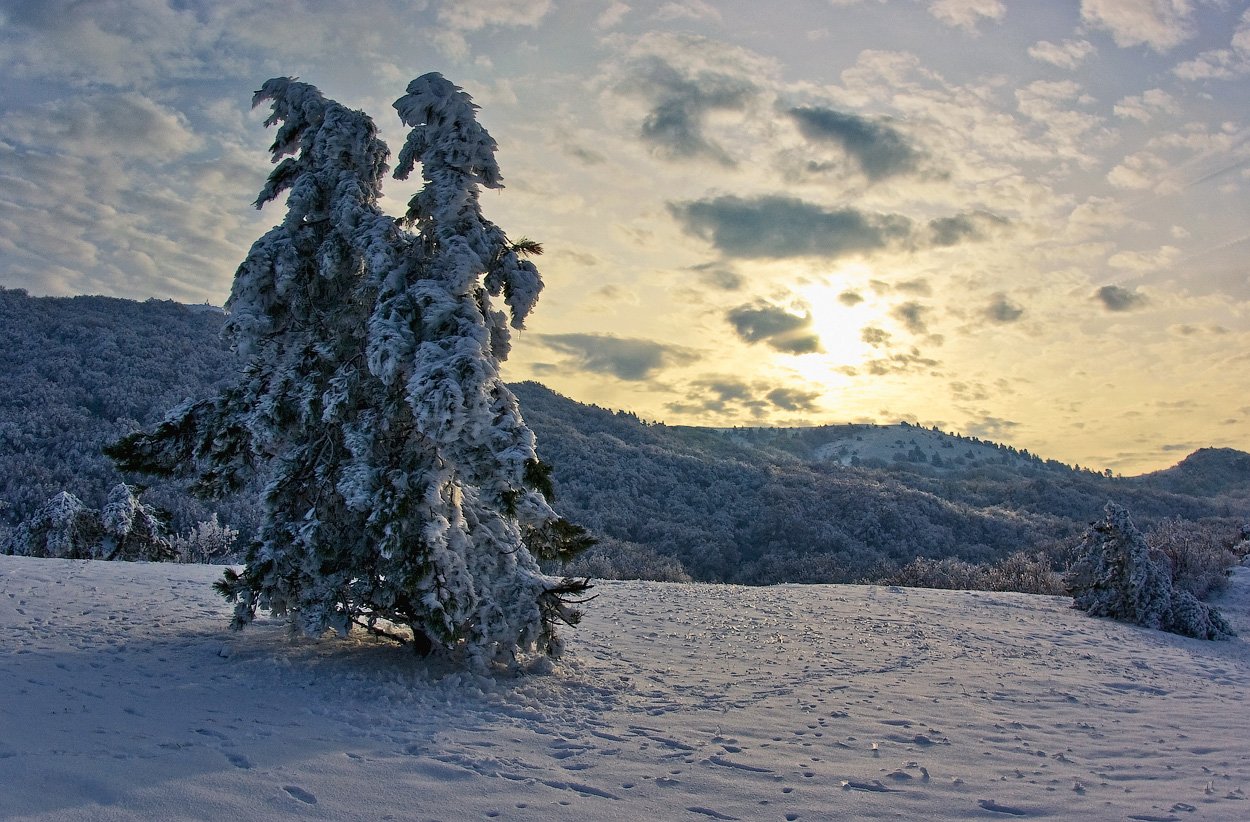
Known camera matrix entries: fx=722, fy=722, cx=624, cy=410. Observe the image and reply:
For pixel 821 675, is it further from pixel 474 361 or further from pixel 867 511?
pixel 867 511

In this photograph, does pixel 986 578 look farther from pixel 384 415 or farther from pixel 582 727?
pixel 384 415

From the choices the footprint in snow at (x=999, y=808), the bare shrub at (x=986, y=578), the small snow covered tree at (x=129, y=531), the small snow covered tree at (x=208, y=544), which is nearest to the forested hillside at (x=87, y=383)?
the small snow covered tree at (x=208, y=544)

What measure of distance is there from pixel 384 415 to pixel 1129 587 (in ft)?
70.8

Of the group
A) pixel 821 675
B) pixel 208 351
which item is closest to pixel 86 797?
pixel 821 675

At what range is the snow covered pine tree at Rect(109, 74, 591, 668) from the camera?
874 centimetres

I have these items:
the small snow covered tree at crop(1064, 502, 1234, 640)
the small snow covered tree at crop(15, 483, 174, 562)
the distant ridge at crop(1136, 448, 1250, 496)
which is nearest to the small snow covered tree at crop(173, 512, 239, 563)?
the small snow covered tree at crop(15, 483, 174, 562)

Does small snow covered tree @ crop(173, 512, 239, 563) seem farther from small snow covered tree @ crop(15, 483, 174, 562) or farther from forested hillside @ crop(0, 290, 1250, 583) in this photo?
forested hillside @ crop(0, 290, 1250, 583)

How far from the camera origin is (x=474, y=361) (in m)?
8.36

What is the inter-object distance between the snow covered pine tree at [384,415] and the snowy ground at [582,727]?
3.19 feet

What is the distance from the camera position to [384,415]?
372 inches

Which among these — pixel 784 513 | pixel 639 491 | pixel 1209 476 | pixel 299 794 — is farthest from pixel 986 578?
pixel 1209 476

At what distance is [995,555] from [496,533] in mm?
74284

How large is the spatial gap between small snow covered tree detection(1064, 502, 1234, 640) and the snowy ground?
258 inches

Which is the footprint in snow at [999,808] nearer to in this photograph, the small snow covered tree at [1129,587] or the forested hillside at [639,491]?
the small snow covered tree at [1129,587]
